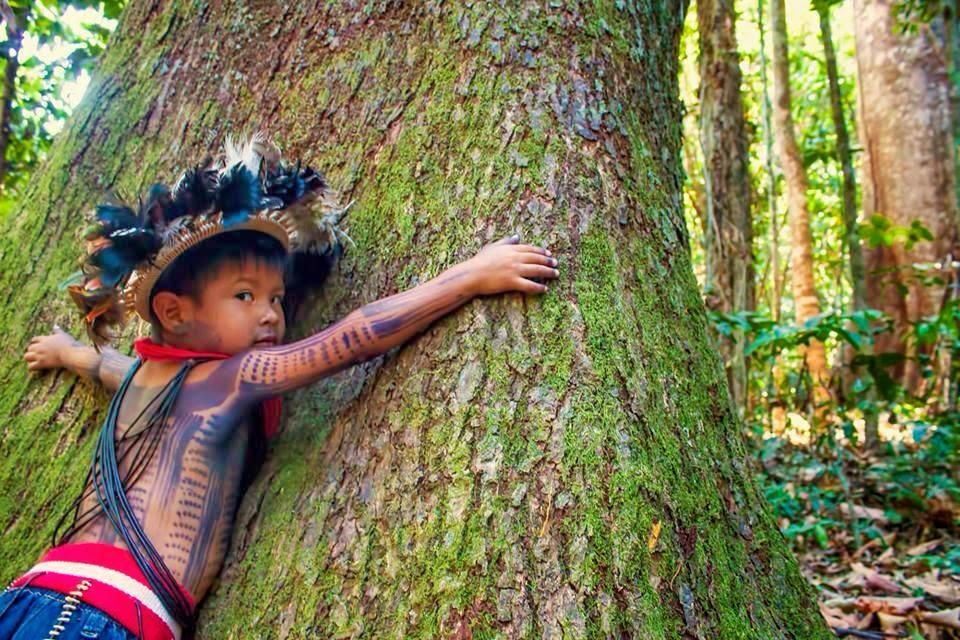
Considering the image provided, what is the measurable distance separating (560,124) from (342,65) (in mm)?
794

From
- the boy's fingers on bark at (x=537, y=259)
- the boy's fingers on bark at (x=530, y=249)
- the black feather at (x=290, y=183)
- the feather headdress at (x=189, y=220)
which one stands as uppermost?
the black feather at (x=290, y=183)

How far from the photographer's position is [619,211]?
2.12 meters

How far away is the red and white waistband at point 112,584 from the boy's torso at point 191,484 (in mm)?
41

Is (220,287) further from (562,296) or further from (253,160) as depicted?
(562,296)

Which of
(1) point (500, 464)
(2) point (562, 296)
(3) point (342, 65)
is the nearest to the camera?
(1) point (500, 464)

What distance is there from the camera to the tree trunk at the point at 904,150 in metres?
7.29

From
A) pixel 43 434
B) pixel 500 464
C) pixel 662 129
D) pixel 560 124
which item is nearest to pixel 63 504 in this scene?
pixel 43 434

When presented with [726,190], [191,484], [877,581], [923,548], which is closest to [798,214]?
[726,190]

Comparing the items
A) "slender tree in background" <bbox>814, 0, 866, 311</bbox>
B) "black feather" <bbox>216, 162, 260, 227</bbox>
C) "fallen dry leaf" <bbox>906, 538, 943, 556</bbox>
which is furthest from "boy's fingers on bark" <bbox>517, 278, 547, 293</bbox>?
"slender tree in background" <bbox>814, 0, 866, 311</bbox>

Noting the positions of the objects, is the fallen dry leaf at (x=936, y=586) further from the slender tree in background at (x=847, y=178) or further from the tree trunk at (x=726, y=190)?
the slender tree in background at (x=847, y=178)

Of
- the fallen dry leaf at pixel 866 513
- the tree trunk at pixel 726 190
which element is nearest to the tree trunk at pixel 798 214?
Answer: the tree trunk at pixel 726 190

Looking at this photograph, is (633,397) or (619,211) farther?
(619,211)

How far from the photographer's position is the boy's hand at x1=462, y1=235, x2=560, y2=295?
1882 mm

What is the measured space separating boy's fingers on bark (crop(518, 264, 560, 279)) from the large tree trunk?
63mm
